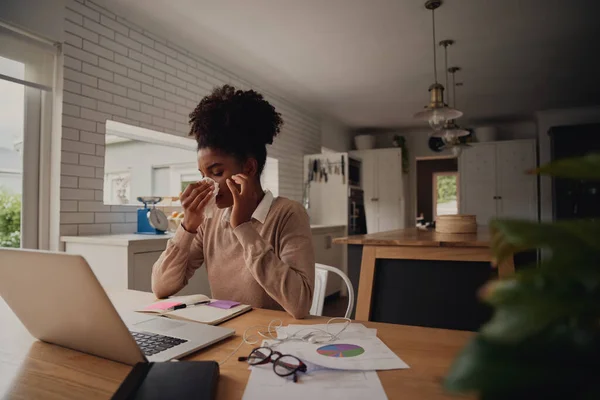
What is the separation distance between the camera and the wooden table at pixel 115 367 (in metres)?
0.66

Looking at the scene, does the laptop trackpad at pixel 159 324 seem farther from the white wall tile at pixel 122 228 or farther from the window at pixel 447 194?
the window at pixel 447 194

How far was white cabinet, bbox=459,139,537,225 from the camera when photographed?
6215mm

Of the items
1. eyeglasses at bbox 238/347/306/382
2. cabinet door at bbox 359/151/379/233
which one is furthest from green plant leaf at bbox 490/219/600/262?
cabinet door at bbox 359/151/379/233

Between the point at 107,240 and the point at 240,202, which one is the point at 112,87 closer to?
the point at 107,240

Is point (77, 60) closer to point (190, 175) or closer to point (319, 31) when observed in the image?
point (190, 175)

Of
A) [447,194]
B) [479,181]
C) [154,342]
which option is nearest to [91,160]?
[154,342]

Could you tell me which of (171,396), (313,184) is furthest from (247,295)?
(313,184)

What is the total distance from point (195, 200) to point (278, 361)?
80 centimetres

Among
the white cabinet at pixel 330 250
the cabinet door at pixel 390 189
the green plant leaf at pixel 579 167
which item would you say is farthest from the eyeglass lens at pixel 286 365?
the cabinet door at pixel 390 189

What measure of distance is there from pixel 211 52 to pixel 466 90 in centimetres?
317

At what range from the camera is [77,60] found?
8.89 feet

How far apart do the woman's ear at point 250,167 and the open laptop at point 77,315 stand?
0.68 m

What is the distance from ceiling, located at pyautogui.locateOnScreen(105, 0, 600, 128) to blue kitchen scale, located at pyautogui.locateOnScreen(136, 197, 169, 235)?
141 centimetres

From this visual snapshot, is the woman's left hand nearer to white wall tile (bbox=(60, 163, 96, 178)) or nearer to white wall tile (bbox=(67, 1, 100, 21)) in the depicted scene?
white wall tile (bbox=(60, 163, 96, 178))
